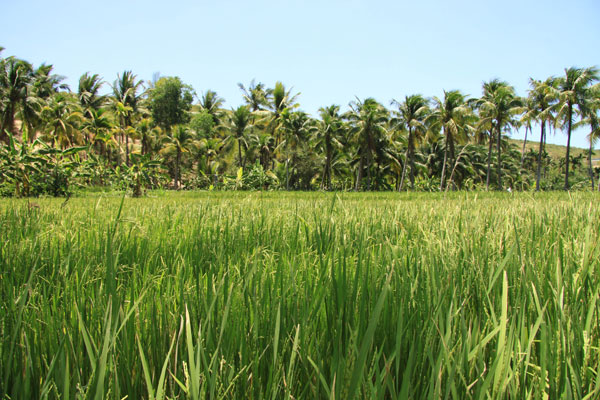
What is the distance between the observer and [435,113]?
37219mm

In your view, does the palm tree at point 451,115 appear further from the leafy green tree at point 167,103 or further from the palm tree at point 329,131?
the leafy green tree at point 167,103

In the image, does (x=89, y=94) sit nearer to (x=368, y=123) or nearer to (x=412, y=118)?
(x=368, y=123)

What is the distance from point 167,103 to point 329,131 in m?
22.2

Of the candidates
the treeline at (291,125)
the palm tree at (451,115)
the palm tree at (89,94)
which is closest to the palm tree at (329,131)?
the treeline at (291,125)

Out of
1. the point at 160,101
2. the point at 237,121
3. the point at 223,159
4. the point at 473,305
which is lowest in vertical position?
the point at 473,305

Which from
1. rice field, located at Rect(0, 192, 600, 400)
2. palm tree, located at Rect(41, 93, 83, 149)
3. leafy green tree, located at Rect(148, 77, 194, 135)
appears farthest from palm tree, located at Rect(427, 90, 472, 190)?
rice field, located at Rect(0, 192, 600, 400)

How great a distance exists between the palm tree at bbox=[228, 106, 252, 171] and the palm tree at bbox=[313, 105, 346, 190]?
739cm

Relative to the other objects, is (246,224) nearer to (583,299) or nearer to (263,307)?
(263,307)

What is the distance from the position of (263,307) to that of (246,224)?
1209 mm

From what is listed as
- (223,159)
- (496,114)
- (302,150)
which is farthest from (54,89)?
(496,114)

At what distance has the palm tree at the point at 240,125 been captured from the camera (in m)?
38.1

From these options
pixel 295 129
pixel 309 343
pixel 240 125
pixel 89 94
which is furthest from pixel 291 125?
pixel 309 343

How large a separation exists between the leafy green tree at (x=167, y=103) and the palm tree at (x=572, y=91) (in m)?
41.4

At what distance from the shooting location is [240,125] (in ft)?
127
